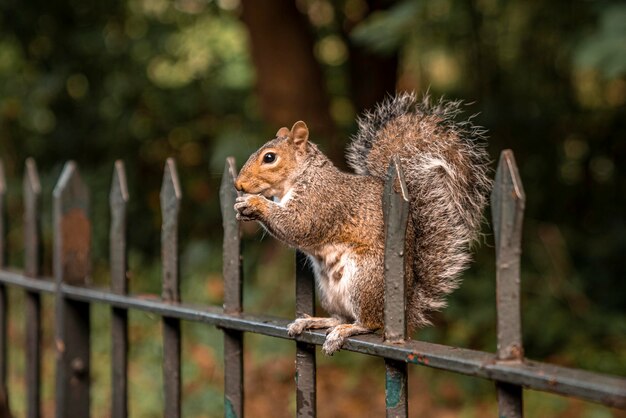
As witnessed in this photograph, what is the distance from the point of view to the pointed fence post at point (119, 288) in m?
1.97

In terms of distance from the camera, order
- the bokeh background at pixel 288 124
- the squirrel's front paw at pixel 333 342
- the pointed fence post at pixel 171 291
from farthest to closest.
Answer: the bokeh background at pixel 288 124
the pointed fence post at pixel 171 291
the squirrel's front paw at pixel 333 342

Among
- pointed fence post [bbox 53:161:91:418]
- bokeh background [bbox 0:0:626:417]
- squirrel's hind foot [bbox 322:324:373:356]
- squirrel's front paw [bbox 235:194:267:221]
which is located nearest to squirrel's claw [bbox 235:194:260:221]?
squirrel's front paw [bbox 235:194:267:221]

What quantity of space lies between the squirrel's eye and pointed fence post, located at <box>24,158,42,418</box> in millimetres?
979

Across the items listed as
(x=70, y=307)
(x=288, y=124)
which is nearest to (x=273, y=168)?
(x=70, y=307)

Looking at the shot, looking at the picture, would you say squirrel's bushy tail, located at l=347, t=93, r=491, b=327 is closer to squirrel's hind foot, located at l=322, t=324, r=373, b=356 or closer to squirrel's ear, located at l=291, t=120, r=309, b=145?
squirrel's hind foot, located at l=322, t=324, r=373, b=356

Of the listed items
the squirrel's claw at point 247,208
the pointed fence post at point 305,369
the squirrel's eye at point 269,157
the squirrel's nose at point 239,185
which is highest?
the squirrel's eye at point 269,157

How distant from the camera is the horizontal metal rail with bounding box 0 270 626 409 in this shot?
987 mm

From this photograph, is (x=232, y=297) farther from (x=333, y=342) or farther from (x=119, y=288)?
(x=119, y=288)

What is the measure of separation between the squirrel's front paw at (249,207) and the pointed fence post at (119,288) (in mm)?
547

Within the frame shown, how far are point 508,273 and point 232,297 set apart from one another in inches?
26.7

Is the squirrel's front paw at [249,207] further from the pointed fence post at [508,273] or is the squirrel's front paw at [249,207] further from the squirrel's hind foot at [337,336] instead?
the pointed fence post at [508,273]

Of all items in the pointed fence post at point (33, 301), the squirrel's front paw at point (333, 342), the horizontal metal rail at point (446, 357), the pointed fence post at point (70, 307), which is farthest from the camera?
the pointed fence post at point (33, 301)

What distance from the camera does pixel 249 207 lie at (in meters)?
1.49

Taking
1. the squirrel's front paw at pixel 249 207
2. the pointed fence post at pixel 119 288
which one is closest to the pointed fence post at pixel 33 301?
the pointed fence post at pixel 119 288
